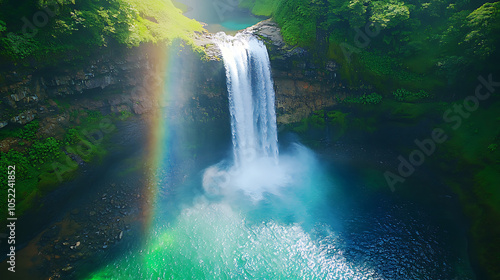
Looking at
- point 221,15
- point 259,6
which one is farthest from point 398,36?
point 221,15

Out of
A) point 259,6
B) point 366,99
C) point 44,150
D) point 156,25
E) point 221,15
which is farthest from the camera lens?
point 221,15

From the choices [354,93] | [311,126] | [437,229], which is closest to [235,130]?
[311,126]

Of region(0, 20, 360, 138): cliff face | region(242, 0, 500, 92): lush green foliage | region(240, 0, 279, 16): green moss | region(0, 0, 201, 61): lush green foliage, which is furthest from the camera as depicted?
region(240, 0, 279, 16): green moss

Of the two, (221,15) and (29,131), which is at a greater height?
(221,15)

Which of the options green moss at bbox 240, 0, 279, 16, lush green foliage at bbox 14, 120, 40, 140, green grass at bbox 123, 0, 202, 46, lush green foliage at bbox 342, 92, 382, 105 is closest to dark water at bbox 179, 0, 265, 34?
green moss at bbox 240, 0, 279, 16

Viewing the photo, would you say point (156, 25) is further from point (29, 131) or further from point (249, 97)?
point (29, 131)

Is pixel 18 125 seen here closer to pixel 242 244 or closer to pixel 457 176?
pixel 242 244

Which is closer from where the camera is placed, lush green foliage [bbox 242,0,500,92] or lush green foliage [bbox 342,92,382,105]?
lush green foliage [bbox 242,0,500,92]

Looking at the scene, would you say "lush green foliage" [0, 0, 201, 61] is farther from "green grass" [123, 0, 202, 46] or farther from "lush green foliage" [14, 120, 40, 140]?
"lush green foliage" [14, 120, 40, 140]
